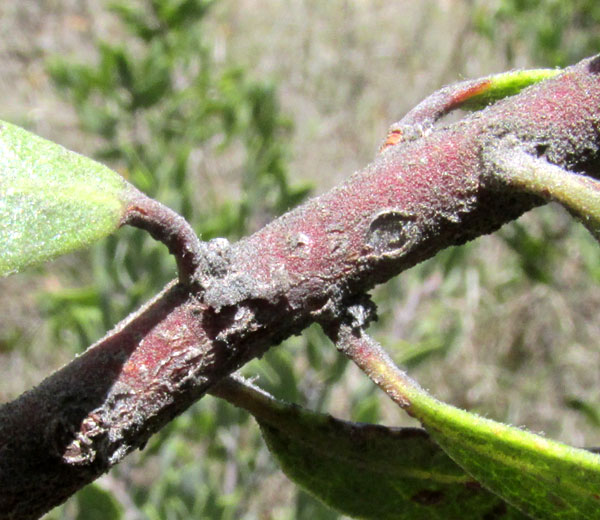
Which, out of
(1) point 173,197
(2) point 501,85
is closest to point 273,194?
(1) point 173,197

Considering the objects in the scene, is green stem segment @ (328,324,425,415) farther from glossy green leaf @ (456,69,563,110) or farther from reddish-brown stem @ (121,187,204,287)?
glossy green leaf @ (456,69,563,110)

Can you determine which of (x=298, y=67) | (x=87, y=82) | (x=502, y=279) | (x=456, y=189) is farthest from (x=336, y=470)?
(x=298, y=67)

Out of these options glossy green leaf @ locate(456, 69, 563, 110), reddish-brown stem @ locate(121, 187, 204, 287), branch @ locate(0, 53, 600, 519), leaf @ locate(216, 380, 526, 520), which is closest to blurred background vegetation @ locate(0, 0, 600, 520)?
leaf @ locate(216, 380, 526, 520)

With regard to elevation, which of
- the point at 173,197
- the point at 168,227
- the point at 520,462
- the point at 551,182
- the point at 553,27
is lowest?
the point at 520,462

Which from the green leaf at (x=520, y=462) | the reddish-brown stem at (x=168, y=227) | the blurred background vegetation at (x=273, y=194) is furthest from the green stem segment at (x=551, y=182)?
the blurred background vegetation at (x=273, y=194)

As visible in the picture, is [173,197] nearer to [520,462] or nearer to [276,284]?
[276,284]

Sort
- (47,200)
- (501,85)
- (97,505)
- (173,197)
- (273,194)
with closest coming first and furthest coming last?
(47,200), (501,85), (97,505), (173,197), (273,194)

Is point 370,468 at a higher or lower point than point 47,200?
lower
